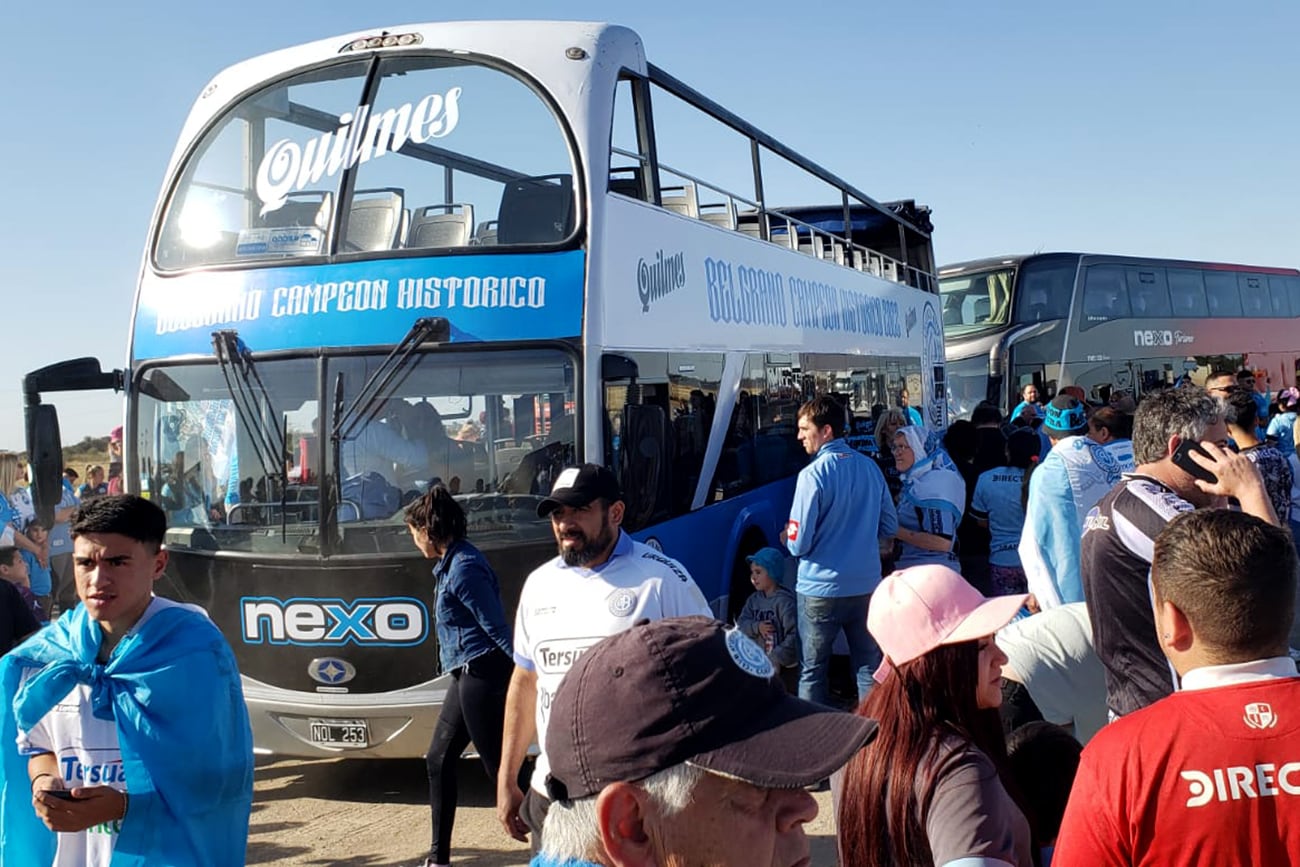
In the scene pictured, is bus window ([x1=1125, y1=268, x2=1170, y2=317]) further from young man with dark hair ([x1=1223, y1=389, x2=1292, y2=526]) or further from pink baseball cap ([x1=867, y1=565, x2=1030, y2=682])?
pink baseball cap ([x1=867, y1=565, x2=1030, y2=682])

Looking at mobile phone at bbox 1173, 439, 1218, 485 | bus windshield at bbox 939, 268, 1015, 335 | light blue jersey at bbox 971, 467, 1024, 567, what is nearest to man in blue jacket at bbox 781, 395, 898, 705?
light blue jersey at bbox 971, 467, 1024, 567

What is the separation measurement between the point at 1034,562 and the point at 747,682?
396 centimetres

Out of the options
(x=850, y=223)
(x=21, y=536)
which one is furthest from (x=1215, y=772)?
(x=850, y=223)

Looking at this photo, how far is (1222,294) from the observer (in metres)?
24.6

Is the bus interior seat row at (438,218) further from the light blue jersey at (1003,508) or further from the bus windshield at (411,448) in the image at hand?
the light blue jersey at (1003,508)

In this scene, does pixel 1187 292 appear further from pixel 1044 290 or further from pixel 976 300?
pixel 976 300

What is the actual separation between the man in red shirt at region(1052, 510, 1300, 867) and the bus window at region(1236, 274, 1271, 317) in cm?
2600

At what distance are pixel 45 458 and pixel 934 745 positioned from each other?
5013mm

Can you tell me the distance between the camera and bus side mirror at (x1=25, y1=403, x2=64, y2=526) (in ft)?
18.6

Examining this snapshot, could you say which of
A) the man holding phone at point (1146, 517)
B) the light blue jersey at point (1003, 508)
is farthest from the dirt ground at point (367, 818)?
the man holding phone at point (1146, 517)

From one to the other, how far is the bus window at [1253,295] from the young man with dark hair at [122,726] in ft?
87.0

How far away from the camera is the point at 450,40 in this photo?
6.62 m

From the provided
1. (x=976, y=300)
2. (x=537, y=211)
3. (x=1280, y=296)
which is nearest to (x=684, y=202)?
(x=537, y=211)

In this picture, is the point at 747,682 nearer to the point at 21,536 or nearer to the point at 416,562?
the point at 416,562
